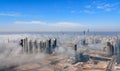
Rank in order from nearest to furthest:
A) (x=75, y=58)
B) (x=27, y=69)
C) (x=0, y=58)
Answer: (x=27, y=69) → (x=0, y=58) → (x=75, y=58)

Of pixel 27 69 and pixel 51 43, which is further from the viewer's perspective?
pixel 51 43

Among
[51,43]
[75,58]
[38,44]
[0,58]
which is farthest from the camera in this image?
[51,43]

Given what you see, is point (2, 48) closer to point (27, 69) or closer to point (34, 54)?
point (34, 54)

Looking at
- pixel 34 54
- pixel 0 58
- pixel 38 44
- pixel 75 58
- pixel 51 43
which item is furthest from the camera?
pixel 51 43

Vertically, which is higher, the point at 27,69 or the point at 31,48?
the point at 31,48

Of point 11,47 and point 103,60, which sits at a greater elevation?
point 11,47

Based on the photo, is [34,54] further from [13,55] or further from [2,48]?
[2,48]

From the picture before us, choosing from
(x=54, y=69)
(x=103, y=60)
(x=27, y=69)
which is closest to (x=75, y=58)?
(x=103, y=60)

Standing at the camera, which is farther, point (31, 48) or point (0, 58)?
point (31, 48)

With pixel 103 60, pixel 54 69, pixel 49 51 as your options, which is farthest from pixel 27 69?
pixel 103 60
